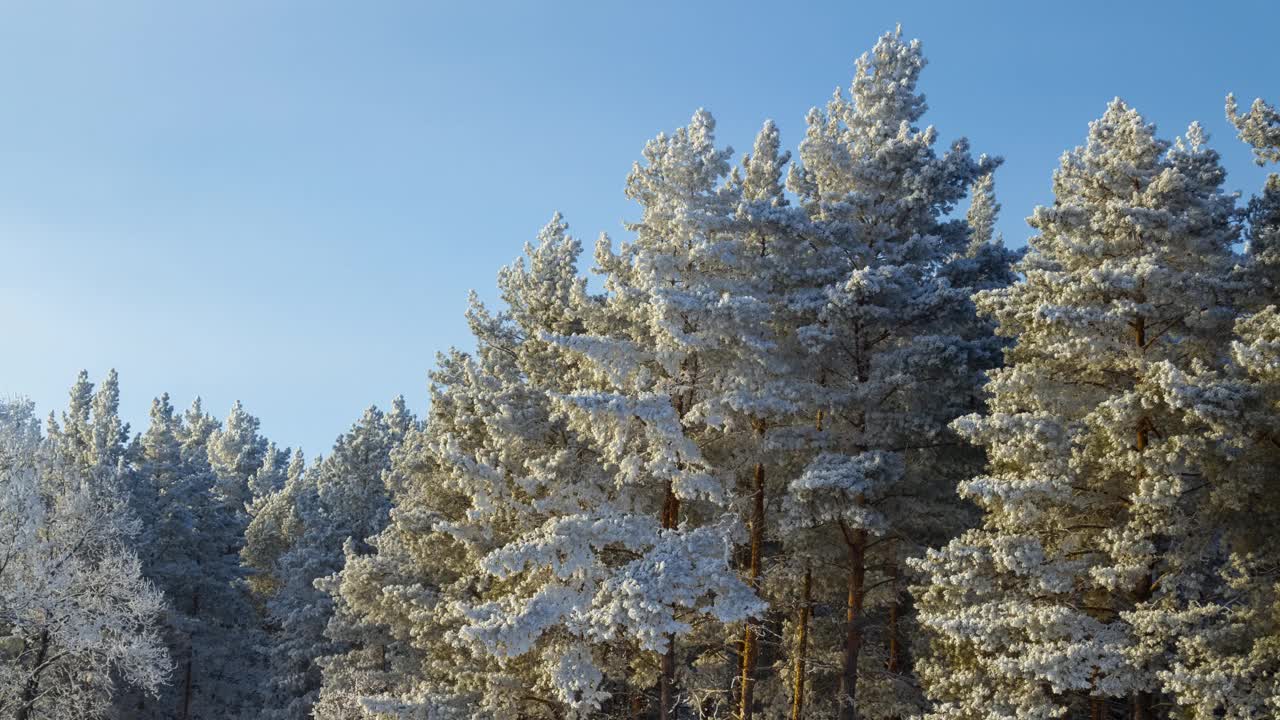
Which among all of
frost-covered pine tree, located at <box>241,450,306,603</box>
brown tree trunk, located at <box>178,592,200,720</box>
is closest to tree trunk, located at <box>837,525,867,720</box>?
brown tree trunk, located at <box>178,592,200,720</box>

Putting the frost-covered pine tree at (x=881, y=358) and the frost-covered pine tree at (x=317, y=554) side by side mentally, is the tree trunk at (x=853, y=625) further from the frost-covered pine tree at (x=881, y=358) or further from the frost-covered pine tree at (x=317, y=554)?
the frost-covered pine tree at (x=317, y=554)

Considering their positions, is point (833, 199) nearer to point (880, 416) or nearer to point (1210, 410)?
point (880, 416)

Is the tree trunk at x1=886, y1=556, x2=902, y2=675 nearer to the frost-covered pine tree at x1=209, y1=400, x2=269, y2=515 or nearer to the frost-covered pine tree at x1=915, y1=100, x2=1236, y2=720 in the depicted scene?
the frost-covered pine tree at x1=915, y1=100, x2=1236, y2=720

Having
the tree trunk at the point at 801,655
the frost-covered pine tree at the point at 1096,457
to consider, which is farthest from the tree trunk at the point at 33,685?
the frost-covered pine tree at the point at 1096,457

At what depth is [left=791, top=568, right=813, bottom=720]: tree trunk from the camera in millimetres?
18453

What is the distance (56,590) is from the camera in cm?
2611

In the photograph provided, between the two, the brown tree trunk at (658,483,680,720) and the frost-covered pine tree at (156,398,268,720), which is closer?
the brown tree trunk at (658,483,680,720)

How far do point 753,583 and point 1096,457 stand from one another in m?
6.33

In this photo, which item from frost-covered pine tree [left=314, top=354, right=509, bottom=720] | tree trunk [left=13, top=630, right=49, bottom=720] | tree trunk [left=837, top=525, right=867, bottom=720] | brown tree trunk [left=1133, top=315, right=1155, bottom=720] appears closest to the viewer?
brown tree trunk [left=1133, top=315, right=1155, bottom=720]

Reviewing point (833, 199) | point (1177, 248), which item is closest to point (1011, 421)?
point (1177, 248)

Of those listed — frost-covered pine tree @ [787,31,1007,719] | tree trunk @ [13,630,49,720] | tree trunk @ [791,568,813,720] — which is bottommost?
tree trunk @ [13,630,49,720]

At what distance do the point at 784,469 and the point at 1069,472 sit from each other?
544cm

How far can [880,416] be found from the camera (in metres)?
Result: 18.6

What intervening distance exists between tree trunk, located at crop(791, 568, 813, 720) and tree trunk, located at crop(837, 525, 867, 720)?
0.72 metres
